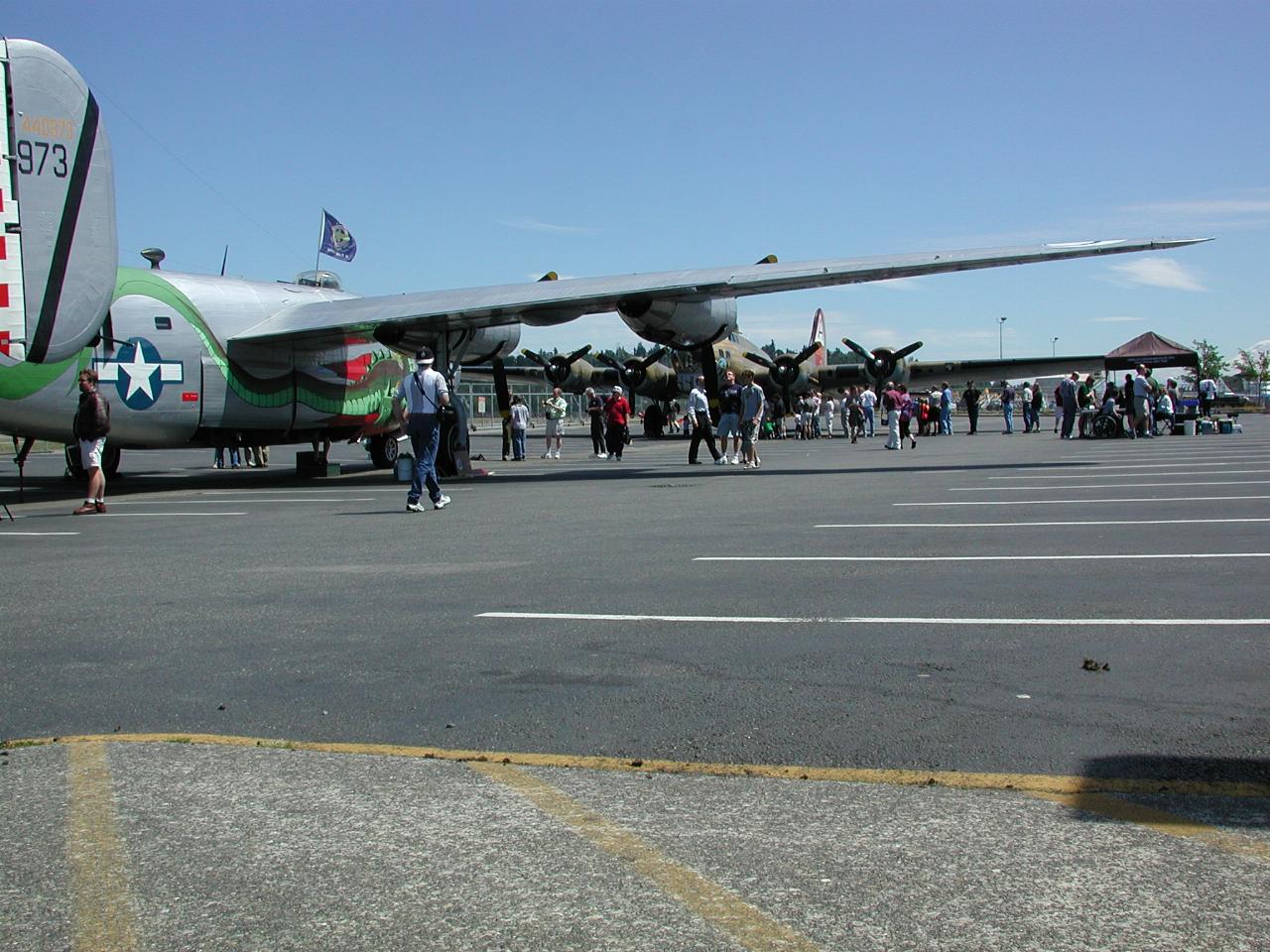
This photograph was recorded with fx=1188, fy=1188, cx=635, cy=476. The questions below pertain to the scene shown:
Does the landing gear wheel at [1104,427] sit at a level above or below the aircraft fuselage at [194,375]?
below

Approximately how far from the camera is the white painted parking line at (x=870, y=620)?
6.74 metres

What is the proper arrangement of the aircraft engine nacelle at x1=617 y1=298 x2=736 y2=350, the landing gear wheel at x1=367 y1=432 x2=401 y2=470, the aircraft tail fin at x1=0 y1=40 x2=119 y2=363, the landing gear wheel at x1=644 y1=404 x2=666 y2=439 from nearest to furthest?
the aircraft tail fin at x1=0 y1=40 x2=119 y2=363, the aircraft engine nacelle at x1=617 y1=298 x2=736 y2=350, the landing gear wheel at x1=367 y1=432 x2=401 y2=470, the landing gear wheel at x1=644 y1=404 x2=666 y2=439

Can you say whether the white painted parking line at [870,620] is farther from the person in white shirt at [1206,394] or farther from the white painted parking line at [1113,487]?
the person in white shirt at [1206,394]

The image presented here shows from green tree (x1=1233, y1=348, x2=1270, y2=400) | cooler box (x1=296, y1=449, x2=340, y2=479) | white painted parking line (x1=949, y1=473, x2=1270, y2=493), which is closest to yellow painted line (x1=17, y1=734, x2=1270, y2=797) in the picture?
white painted parking line (x1=949, y1=473, x2=1270, y2=493)

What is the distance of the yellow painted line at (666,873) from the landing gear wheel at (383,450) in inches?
818

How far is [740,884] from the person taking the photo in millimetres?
3400

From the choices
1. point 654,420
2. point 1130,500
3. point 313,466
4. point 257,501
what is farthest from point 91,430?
point 654,420

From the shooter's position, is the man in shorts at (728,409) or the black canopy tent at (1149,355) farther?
the black canopy tent at (1149,355)

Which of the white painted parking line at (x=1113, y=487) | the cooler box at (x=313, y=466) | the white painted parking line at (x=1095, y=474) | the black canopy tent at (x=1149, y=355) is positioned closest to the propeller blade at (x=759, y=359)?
the black canopy tent at (x=1149, y=355)

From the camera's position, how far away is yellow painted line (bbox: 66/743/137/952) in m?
3.11

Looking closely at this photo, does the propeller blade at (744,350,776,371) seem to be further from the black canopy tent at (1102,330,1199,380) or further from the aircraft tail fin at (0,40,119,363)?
the aircraft tail fin at (0,40,119,363)

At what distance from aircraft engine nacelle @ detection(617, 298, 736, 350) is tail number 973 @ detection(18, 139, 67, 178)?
9279 millimetres

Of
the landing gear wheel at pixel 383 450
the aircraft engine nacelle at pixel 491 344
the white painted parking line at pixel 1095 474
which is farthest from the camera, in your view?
the landing gear wheel at pixel 383 450

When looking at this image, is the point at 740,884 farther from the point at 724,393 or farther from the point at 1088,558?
the point at 724,393
